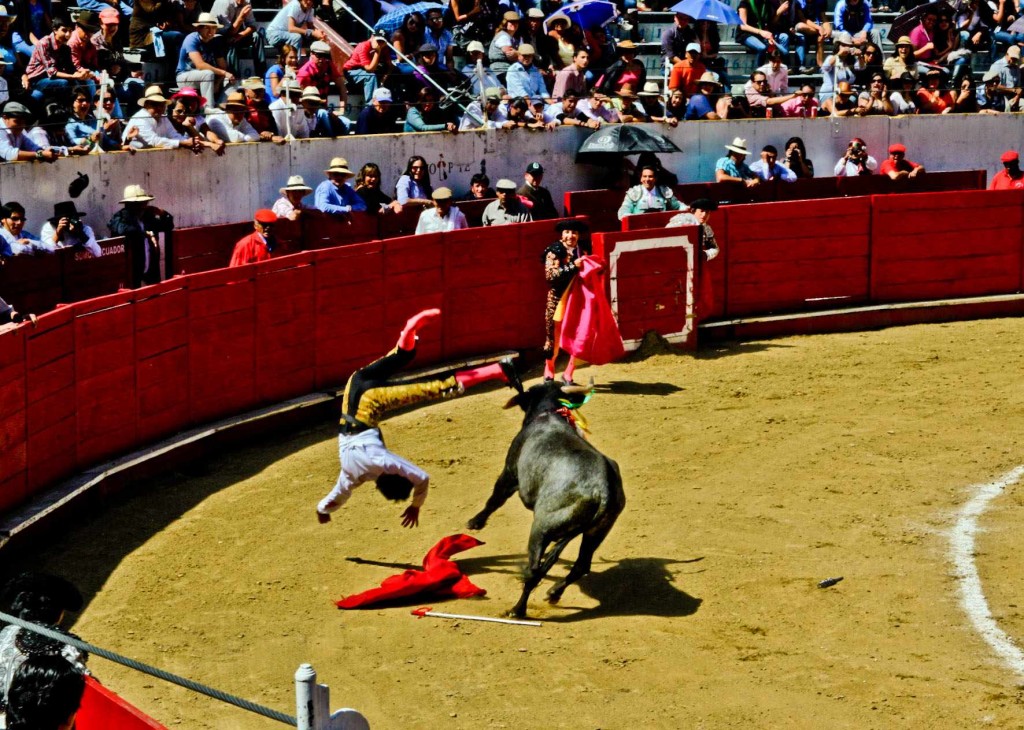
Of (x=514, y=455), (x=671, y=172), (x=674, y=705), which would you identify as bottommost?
(x=674, y=705)

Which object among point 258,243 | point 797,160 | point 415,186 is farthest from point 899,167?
point 258,243

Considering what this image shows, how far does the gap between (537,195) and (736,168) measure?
3.02m

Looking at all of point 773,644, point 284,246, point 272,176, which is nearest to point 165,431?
point 284,246

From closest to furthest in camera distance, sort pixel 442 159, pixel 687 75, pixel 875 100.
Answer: pixel 442 159 → pixel 687 75 → pixel 875 100

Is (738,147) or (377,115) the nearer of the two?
Result: (377,115)

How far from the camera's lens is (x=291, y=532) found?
36.7 feet

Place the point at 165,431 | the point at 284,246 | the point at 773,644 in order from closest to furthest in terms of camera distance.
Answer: the point at 773,644, the point at 165,431, the point at 284,246

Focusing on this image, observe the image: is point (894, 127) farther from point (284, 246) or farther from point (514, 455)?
point (514, 455)

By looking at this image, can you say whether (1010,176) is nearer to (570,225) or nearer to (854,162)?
(854,162)

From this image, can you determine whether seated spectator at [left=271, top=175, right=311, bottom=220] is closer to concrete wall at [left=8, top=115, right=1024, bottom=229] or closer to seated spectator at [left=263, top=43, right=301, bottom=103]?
concrete wall at [left=8, top=115, right=1024, bottom=229]

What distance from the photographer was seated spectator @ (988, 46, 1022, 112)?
2183cm

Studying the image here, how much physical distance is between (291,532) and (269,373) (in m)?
2.87

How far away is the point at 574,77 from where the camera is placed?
61.6 ft

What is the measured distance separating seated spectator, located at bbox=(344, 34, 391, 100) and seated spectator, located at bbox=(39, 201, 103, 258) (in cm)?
Result: 443
